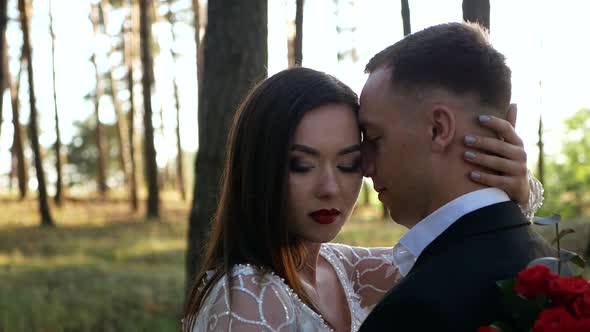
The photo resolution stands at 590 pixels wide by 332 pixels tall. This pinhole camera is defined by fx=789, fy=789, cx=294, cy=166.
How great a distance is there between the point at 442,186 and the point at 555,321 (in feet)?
2.12

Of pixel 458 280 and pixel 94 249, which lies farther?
pixel 94 249

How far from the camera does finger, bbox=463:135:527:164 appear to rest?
2307mm

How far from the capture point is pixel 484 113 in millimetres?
2352

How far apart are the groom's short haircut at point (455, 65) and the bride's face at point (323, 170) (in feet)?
0.95

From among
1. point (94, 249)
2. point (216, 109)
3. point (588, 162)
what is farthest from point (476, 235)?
point (588, 162)

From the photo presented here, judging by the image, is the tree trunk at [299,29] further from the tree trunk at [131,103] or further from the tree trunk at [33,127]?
the tree trunk at [131,103]

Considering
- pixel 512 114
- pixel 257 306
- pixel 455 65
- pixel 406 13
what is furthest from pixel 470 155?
pixel 406 13

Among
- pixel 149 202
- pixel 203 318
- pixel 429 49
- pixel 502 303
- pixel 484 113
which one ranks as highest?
pixel 429 49

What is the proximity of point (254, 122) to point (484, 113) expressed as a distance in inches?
30.8

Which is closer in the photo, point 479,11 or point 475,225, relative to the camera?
point 475,225

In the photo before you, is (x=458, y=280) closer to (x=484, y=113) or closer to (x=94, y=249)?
(x=484, y=113)

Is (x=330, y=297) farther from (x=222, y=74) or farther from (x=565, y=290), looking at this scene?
(x=222, y=74)

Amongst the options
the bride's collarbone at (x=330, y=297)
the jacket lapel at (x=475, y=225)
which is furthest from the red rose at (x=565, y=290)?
the bride's collarbone at (x=330, y=297)

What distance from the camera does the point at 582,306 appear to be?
182 centimetres
